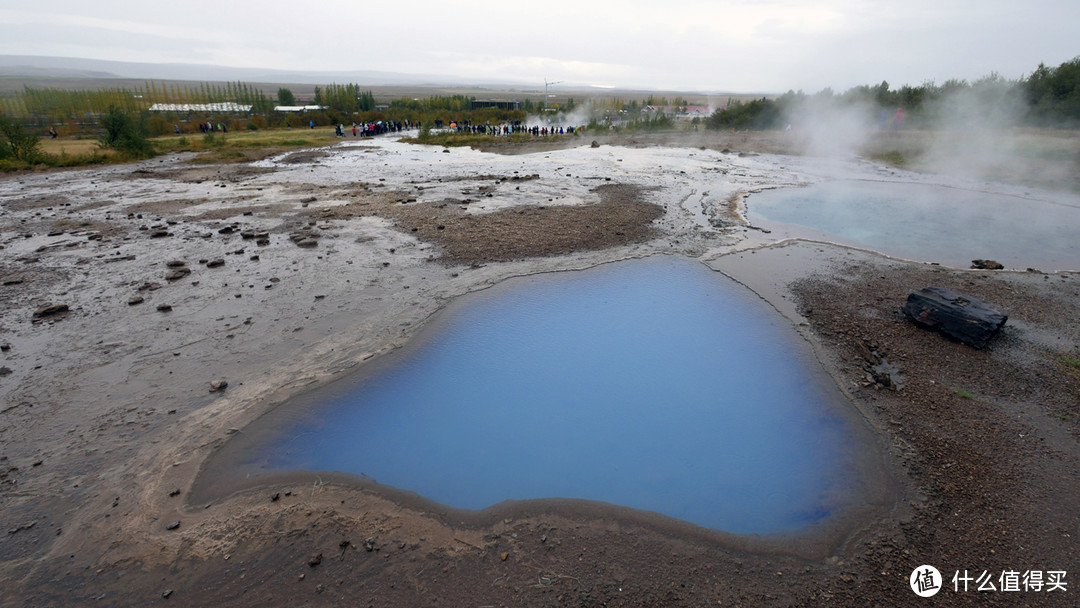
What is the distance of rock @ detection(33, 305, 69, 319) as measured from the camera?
734 centimetres

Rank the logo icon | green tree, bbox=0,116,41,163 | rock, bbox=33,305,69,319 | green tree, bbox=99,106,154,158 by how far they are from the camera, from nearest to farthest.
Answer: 1. the logo icon
2. rock, bbox=33,305,69,319
3. green tree, bbox=0,116,41,163
4. green tree, bbox=99,106,154,158

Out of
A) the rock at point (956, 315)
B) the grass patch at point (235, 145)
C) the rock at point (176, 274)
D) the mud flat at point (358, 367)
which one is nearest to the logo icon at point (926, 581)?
the mud flat at point (358, 367)

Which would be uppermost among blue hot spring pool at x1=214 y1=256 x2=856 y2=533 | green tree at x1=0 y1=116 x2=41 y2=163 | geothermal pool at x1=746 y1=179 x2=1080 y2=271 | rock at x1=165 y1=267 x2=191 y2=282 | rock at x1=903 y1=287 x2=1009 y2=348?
green tree at x1=0 y1=116 x2=41 y2=163

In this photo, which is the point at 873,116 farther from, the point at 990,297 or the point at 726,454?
the point at 726,454

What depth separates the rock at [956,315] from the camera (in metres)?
6.64

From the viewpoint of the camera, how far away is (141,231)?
453 inches

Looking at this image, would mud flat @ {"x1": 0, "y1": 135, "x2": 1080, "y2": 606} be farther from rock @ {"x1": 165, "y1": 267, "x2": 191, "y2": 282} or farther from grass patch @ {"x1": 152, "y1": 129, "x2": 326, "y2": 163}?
grass patch @ {"x1": 152, "y1": 129, "x2": 326, "y2": 163}

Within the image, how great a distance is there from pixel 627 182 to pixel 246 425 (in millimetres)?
15829

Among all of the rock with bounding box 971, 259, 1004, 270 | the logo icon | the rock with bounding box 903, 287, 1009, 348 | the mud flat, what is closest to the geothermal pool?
the rock with bounding box 971, 259, 1004, 270

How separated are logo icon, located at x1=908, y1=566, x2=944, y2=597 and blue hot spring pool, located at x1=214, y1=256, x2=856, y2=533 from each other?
0.72 meters

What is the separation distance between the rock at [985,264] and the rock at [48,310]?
16.6 metres

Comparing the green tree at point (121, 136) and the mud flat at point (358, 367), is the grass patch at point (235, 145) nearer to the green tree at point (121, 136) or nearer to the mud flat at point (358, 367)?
the green tree at point (121, 136)

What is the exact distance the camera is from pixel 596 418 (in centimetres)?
553

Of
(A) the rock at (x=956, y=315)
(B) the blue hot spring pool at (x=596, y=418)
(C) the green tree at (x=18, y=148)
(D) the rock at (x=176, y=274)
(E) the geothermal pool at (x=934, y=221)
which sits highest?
(C) the green tree at (x=18, y=148)
